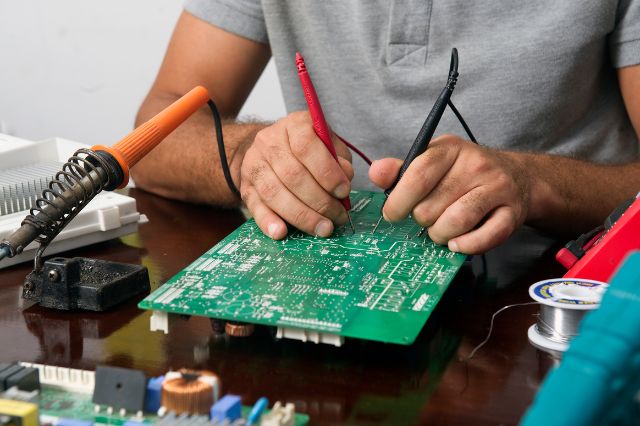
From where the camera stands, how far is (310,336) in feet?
2.75

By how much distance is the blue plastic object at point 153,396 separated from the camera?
703 mm

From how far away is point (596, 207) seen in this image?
1.39m

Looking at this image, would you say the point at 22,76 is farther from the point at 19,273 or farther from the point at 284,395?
the point at 284,395

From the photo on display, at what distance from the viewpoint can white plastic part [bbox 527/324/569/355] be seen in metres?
0.87

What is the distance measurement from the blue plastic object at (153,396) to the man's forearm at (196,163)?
75cm

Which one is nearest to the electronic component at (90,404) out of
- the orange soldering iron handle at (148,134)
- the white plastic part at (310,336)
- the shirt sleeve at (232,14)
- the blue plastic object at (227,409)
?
the blue plastic object at (227,409)

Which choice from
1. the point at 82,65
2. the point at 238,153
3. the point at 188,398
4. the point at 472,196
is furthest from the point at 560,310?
the point at 82,65

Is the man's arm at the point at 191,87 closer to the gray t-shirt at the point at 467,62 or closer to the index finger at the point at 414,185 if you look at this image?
the gray t-shirt at the point at 467,62

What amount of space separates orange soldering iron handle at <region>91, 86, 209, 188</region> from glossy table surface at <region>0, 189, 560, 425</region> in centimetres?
16

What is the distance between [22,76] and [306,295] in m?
2.83

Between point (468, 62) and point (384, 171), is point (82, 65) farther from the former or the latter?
point (384, 171)

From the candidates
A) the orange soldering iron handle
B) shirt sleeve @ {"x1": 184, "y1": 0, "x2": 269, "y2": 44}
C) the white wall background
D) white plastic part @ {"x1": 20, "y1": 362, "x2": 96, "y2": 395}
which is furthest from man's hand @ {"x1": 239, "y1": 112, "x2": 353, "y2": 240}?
the white wall background

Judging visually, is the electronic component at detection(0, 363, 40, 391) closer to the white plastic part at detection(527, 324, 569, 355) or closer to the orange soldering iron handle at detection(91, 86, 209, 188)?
the orange soldering iron handle at detection(91, 86, 209, 188)

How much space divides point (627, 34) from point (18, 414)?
126 cm
